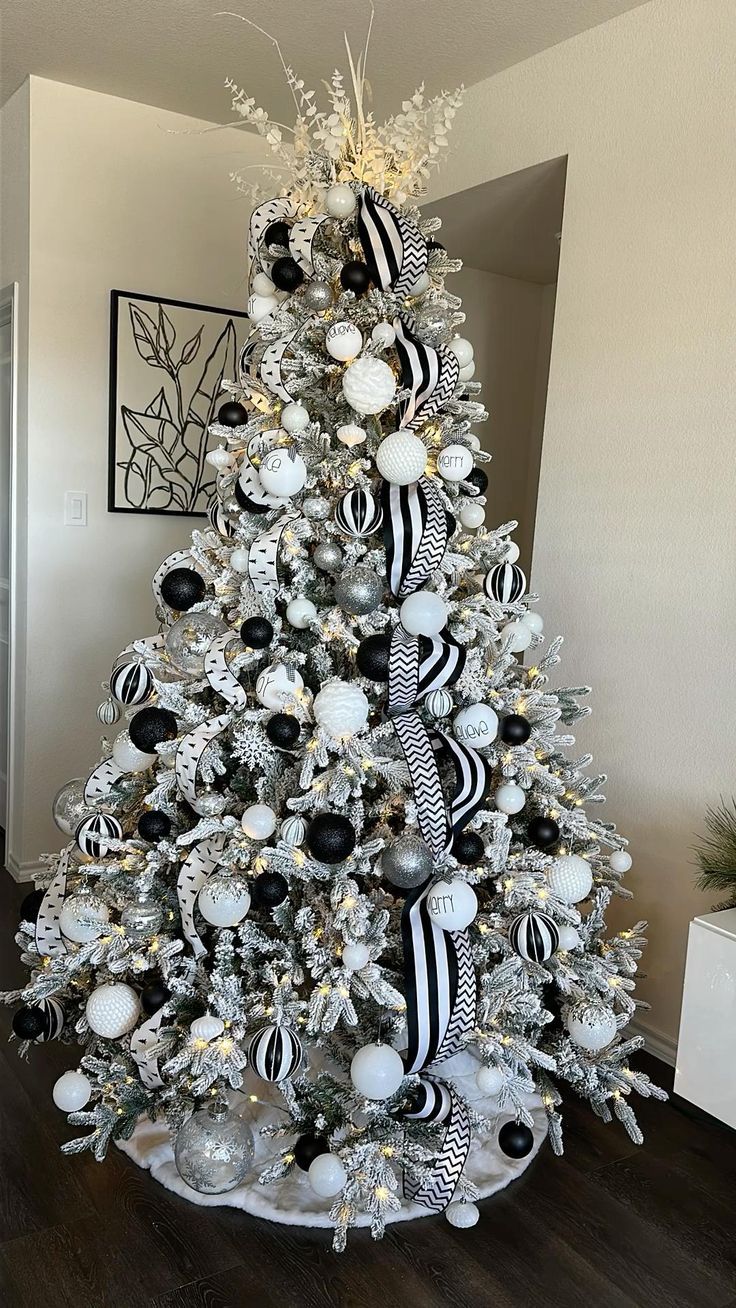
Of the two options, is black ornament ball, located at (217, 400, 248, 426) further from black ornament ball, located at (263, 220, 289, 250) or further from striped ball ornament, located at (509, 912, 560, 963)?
striped ball ornament, located at (509, 912, 560, 963)

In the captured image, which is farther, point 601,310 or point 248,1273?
point 601,310

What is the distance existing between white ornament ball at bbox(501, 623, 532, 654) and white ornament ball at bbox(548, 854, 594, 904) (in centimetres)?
45

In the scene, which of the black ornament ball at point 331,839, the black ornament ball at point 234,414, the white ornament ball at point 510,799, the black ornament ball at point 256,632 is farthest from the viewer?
the black ornament ball at point 234,414

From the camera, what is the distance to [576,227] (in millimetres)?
2621

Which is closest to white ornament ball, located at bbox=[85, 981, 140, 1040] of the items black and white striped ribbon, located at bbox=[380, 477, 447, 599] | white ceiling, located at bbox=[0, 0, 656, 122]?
black and white striped ribbon, located at bbox=[380, 477, 447, 599]

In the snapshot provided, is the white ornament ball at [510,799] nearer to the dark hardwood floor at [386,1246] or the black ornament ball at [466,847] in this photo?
the black ornament ball at [466,847]

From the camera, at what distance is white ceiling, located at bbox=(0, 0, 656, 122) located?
2492 millimetres

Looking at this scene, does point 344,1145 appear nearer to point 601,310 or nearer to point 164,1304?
point 164,1304

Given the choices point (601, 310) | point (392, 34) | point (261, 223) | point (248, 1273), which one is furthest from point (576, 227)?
point (248, 1273)

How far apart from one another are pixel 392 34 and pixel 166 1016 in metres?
2.54

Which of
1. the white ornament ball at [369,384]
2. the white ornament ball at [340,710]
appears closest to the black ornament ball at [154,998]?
the white ornament ball at [340,710]

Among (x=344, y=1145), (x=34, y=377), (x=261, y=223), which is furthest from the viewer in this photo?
(x=34, y=377)

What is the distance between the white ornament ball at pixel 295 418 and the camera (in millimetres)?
1848

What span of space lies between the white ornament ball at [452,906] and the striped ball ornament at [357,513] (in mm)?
681
